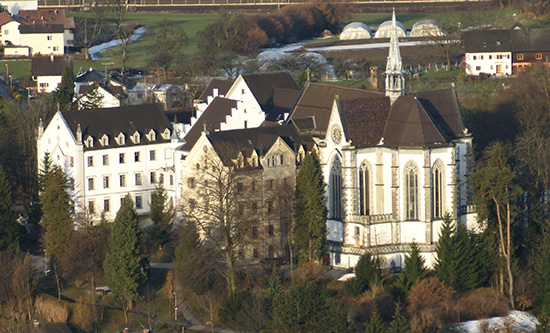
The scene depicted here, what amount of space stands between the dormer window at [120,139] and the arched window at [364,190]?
20265mm

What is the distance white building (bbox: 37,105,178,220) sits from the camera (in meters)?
103

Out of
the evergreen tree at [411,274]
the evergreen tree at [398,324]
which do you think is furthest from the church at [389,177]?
the evergreen tree at [398,324]

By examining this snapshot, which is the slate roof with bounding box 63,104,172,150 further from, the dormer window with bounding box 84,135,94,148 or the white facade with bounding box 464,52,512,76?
the white facade with bounding box 464,52,512,76

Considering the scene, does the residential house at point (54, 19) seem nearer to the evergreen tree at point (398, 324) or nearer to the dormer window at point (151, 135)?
the dormer window at point (151, 135)

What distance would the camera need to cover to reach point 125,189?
345 feet

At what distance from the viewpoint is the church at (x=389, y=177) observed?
3595 inches

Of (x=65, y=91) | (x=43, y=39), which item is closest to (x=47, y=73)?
(x=65, y=91)

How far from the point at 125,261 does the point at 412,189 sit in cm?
1828

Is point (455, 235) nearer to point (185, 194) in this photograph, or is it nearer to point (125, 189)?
point (185, 194)

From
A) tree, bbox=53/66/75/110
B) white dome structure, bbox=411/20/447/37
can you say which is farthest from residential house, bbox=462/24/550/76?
tree, bbox=53/66/75/110

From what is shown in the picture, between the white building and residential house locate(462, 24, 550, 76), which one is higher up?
residential house locate(462, 24, 550, 76)

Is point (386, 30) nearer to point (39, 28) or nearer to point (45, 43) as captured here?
point (45, 43)

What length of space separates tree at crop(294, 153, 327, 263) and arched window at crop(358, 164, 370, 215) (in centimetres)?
272

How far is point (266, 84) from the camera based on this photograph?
10962 centimetres
